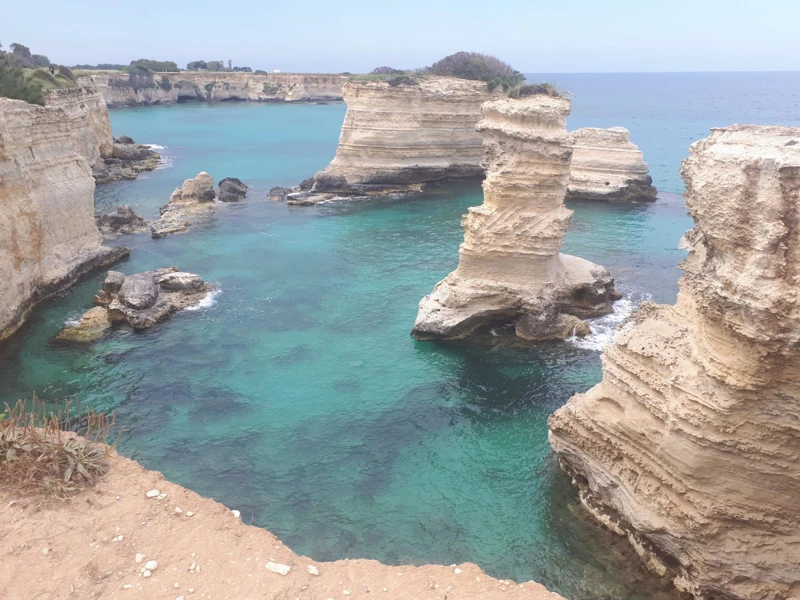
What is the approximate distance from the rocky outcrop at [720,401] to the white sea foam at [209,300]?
15.8 metres

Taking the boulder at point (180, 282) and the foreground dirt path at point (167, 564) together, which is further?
the boulder at point (180, 282)

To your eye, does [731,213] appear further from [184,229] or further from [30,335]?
[184,229]

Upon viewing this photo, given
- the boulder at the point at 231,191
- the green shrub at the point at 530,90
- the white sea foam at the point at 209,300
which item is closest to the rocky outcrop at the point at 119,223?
the boulder at the point at 231,191

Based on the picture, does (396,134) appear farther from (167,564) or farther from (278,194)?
(167,564)

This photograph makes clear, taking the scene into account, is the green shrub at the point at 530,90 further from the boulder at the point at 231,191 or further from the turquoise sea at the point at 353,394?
the boulder at the point at 231,191

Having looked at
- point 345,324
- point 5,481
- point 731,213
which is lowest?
point 345,324

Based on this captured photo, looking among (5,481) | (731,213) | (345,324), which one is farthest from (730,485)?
(345,324)

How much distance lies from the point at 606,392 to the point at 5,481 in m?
11.3

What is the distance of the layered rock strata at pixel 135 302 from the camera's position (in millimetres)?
20797

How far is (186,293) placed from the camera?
2389 centimetres

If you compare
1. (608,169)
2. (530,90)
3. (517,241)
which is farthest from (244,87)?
(517,241)

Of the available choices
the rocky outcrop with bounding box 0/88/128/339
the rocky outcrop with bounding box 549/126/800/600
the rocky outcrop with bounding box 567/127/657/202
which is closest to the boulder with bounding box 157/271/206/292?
the rocky outcrop with bounding box 0/88/128/339

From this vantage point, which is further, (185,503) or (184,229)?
(184,229)

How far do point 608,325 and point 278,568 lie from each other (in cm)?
1511
